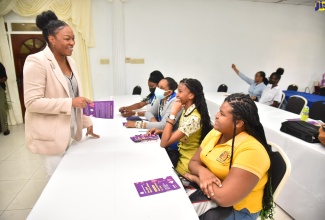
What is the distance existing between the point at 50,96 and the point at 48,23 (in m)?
0.49

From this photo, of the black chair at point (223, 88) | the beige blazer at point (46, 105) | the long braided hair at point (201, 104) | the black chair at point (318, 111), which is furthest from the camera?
the black chair at point (223, 88)

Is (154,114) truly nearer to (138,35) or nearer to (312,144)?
(312,144)

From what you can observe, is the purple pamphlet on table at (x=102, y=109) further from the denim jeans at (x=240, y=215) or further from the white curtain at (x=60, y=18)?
the white curtain at (x=60, y=18)

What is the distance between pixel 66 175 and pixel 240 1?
5720 millimetres

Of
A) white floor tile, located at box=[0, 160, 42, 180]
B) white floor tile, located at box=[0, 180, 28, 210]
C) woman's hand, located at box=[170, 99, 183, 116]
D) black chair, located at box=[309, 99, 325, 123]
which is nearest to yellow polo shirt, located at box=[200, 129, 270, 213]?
woman's hand, located at box=[170, 99, 183, 116]

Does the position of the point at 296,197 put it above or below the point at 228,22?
below

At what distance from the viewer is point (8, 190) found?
7.65ft

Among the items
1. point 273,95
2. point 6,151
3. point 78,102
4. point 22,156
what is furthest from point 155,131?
point 273,95

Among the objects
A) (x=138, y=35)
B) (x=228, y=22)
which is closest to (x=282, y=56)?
(x=228, y=22)

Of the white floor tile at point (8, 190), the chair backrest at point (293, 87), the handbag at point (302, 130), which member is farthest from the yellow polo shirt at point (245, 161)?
the chair backrest at point (293, 87)

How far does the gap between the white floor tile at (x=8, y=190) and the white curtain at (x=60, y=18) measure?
8.64 feet

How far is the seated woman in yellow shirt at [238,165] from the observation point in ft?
3.39

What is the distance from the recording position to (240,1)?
208 inches

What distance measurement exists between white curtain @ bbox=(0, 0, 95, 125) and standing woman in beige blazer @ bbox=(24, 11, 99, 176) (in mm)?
3492
